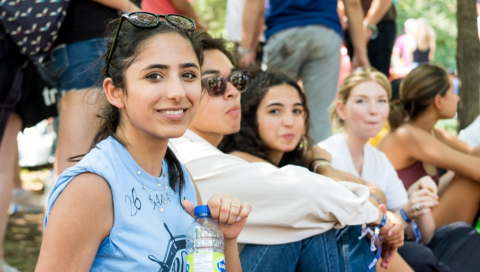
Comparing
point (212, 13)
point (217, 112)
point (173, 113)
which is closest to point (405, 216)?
point (217, 112)

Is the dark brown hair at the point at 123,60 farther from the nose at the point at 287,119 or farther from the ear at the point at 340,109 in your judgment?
the ear at the point at 340,109

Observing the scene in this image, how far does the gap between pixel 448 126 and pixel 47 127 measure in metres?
6.71

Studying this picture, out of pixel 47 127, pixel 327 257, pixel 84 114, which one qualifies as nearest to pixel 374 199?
pixel 327 257

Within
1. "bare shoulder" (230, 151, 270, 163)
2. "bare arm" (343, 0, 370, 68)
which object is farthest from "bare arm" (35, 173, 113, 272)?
"bare arm" (343, 0, 370, 68)

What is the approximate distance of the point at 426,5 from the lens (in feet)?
46.7

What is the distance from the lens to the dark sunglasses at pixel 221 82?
282 cm

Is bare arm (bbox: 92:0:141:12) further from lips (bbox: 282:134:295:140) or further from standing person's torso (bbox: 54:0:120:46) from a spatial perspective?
lips (bbox: 282:134:295:140)

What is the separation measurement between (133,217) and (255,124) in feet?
5.23

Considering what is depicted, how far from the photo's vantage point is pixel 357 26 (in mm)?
4750

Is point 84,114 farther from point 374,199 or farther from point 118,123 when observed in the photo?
point 374,199

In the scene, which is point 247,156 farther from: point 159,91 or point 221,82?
point 159,91

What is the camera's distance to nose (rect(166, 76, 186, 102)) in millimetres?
1788

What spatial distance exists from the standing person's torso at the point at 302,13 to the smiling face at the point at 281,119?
4.33 ft

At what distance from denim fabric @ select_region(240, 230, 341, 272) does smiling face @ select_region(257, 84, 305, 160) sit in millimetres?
729
